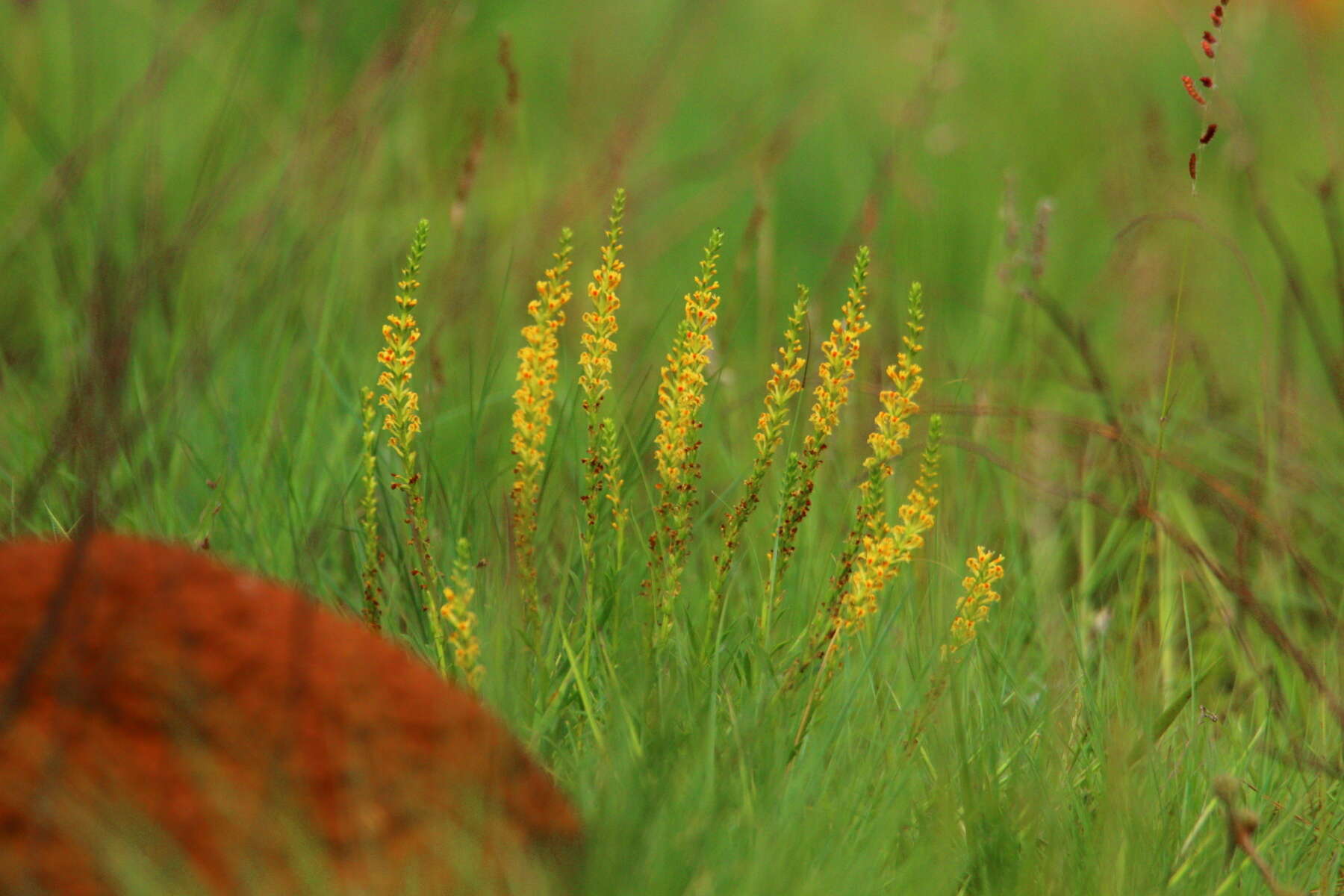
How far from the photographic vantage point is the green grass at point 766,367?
5.06ft

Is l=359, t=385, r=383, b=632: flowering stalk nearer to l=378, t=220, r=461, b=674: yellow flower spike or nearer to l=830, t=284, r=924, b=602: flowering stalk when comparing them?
l=378, t=220, r=461, b=674: yellow flower spike

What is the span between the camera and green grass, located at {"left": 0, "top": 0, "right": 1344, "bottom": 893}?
1.54m

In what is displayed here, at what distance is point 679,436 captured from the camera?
168 centimetres

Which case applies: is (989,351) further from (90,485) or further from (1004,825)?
(90,485)

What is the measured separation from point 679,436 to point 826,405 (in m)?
0.17

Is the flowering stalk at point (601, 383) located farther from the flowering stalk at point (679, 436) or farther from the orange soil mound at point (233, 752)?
the orange soil mound at point (233, 752)

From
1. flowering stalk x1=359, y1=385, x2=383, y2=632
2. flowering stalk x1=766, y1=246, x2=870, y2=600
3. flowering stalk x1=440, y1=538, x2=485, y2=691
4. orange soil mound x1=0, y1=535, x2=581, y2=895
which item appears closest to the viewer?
orange soil mound x1=0, y1=535, x2=581, y2=895

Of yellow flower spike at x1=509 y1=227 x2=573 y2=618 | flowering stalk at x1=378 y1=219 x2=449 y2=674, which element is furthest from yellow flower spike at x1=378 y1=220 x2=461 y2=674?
yellow flower spike at x1=509 y1=227 x2=573 y2=618

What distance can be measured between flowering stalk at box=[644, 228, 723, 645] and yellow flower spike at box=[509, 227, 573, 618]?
0.45 ft

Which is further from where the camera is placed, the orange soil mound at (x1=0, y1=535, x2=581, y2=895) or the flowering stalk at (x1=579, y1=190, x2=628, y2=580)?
the flowering stalk at (x1=579, y1=190, x2=628, y2=580)

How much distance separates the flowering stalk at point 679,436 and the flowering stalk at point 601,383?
0.19ft

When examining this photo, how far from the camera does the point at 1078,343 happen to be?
8.10 feet

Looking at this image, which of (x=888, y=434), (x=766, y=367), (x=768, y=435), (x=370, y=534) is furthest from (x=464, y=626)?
(x=766, y=367)

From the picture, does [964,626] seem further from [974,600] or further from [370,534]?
[370,534]
